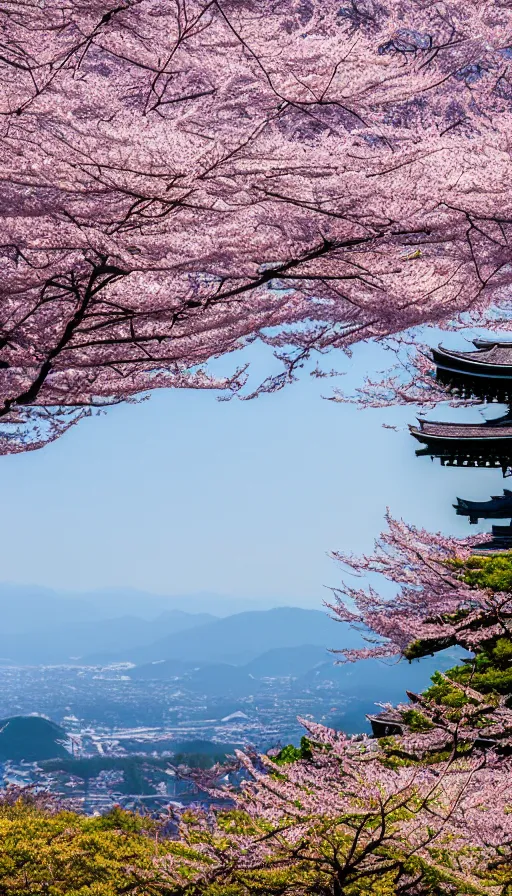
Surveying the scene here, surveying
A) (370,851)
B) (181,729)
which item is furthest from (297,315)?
(181,729)

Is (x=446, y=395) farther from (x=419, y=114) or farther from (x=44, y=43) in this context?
(x=44, y=43)

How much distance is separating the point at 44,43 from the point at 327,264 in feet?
7.56

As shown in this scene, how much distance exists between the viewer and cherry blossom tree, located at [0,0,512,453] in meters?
5.16

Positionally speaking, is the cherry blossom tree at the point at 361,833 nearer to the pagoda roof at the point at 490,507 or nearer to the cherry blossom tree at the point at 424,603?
the cherry blossom tree at the point at 424,603

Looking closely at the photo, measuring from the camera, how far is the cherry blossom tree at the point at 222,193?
5.16 meters

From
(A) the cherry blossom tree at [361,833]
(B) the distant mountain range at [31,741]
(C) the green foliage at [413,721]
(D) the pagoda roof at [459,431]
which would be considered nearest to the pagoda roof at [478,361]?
(D) the pagoda roof at [459,431]

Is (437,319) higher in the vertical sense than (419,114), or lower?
lower

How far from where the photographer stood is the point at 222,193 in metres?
5.52

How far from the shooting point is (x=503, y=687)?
6.55 m

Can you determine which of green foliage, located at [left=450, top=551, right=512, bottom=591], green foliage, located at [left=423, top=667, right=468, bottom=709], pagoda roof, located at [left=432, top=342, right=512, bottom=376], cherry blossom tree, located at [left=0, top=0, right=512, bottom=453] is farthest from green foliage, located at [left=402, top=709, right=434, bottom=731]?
pagoda roof, located at [left=432, top=342, right=512, bottom=376]

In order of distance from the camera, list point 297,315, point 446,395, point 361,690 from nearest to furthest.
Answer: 1. point 297,315
2. point 446,395
3. point 361,690

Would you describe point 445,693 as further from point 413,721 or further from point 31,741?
point 31,741

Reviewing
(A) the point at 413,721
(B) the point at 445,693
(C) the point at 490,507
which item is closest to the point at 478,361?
(C) the point at 490,507

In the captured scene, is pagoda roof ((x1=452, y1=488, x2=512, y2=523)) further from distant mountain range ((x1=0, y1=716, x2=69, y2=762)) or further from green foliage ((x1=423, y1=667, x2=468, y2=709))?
distant mountain range ((x1=0, y1=716, x2=69, y2=762))
